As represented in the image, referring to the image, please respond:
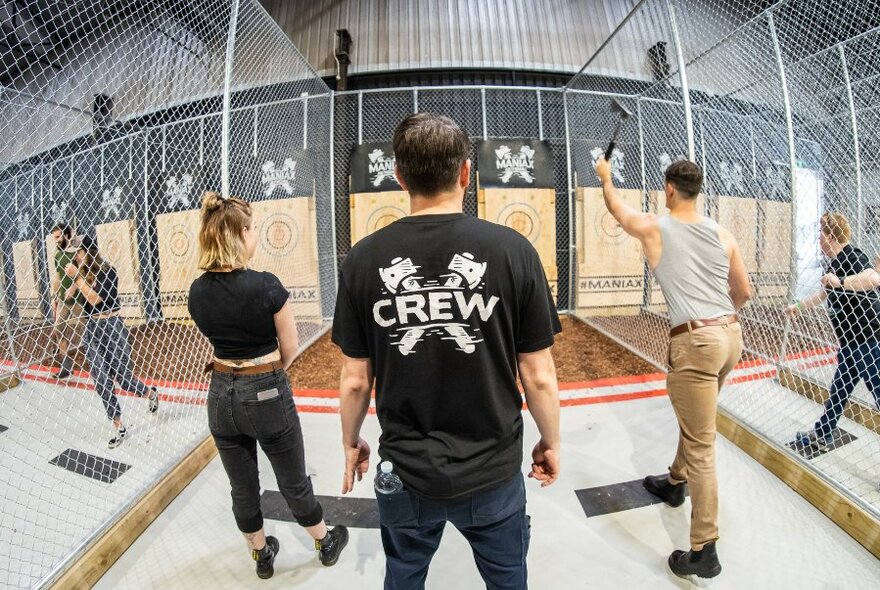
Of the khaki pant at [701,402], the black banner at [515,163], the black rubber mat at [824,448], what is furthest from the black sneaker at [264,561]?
the black banner at [515,163]

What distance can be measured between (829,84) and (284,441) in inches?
276

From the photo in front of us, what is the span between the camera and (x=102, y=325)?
3236 mm

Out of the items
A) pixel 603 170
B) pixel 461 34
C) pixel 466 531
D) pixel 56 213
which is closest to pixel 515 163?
pixel 461 34

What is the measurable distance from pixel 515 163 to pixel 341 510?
5509 mm

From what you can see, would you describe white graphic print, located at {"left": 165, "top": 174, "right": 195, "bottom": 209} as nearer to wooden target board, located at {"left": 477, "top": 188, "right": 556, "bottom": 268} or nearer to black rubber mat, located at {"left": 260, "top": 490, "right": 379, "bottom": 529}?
wooden target board, located at {"left": 477, "top": 188, "right": 556, "bottom": 268}

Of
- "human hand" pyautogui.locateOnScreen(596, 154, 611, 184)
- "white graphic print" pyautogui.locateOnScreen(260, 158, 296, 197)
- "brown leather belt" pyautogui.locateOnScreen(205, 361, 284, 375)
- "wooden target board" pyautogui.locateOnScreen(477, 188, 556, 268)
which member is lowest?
"brown leather belt" pyautogui.locateOnScreen(205, 361, 284, 375)

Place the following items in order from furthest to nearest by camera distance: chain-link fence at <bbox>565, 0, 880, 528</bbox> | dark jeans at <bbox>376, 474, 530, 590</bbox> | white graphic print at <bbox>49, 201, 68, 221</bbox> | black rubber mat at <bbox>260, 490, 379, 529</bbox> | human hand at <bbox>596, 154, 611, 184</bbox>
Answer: white graphic print at <bbox>49, 201, 68, 221</bbox>
chain-link fence at <bbox>565, 0, 880, 528</bbox>
black rubber mat at <bbox>260, 490, 379, 529</bbox>
human hand at <bbox>596, 154, 611, 184</bbox>
dark jeans at <bbox>376, 474, 530, 590</bbox>

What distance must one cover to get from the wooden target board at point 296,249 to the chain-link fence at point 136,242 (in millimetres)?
21

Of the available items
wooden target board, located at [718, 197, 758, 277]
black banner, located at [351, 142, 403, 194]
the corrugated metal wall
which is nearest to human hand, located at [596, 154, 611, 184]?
black banner, located at [351, 142, 403, 194]

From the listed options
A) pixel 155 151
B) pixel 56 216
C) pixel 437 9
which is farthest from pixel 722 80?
pixel 56 216

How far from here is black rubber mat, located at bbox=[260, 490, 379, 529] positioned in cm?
225

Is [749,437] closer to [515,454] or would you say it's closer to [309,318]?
[515,454]

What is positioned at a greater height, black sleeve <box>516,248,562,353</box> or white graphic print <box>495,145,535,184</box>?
white graphic print <box>495,145,535,184</box>

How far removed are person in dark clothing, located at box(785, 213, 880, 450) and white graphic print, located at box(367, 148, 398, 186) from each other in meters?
5.23
